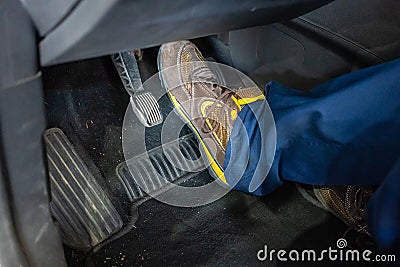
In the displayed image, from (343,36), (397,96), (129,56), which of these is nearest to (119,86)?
(129,56)

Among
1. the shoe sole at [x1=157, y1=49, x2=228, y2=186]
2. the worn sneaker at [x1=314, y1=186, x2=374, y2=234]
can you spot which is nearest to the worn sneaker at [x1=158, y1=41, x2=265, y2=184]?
the shoe sole at [x1=157, y1=49, x2=228, y2=186]

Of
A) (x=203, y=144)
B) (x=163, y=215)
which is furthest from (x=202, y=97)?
(x=163, y=215)

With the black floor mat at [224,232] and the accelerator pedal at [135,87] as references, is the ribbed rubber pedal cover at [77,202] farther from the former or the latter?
the accelerator pedal at [135,87]

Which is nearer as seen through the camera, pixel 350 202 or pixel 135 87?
pixel 350 202

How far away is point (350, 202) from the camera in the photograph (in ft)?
2.85

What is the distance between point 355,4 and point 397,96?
264 millimetres

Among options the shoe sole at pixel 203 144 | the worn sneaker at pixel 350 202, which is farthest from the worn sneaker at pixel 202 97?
the worn sneaker at pixel 350 202

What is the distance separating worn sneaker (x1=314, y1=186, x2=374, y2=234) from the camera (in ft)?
2.80

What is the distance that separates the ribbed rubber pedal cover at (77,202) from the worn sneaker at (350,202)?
14.5 inches

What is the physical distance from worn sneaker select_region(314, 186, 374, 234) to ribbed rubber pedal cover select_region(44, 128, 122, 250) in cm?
37

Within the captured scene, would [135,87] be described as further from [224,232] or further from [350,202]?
[350,202]

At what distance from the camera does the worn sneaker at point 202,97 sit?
927 millimetres

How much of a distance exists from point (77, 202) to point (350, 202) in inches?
17.9

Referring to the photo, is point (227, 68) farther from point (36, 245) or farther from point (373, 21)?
point (36, 245)
